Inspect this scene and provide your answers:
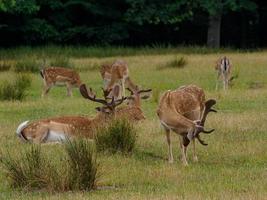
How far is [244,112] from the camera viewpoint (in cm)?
1315

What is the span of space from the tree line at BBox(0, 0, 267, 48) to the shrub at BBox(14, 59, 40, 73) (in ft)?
29.8

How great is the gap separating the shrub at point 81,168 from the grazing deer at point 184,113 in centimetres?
122

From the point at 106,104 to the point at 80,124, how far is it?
1.87 ft

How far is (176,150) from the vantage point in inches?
387

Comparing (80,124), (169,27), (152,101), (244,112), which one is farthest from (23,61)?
(169,27)

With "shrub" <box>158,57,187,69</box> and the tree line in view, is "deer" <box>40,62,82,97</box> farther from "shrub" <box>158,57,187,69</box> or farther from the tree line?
the tree line

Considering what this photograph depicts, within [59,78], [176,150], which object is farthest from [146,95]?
[176,150]

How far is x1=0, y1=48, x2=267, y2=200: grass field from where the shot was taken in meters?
7.38

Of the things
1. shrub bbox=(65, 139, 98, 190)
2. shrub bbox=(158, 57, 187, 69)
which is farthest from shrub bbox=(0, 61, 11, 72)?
shrub bbox=(65, 139, 98, 190)

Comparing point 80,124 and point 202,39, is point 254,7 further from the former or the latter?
point 80,124

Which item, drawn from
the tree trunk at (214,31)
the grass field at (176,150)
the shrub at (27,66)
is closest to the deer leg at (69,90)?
the grass field at (176,150)

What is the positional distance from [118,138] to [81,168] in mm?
1922

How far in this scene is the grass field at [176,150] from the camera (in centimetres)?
738

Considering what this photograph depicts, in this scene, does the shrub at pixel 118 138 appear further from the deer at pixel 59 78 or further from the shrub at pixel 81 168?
the deer at pixel 59 78
